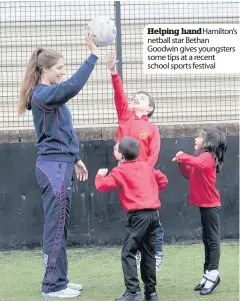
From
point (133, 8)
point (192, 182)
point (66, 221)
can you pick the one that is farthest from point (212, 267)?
point (133, 8)

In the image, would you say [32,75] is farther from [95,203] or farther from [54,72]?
[95,203]

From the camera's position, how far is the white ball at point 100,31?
21.5 feet

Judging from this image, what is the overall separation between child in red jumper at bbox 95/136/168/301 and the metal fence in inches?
109

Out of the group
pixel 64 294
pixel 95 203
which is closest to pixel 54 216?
pixel 64 294

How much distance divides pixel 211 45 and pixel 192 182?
8.38ft

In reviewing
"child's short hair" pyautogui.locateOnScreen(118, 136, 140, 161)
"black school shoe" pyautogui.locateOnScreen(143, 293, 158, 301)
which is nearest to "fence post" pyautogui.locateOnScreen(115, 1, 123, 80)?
"child's short hair" pyautogui.locateOnScreen(118, 136, 140, 161)

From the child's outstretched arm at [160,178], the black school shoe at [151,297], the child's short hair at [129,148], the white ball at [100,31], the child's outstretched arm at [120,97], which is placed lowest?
the black school shoe at [151,297]

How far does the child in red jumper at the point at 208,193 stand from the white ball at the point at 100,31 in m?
1.02

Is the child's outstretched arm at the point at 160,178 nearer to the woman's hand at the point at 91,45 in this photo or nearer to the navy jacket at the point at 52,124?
the navy jacket at the point at 52,124

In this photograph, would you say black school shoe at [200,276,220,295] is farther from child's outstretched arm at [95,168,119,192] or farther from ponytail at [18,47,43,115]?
ponytail at [18,47,43,115]

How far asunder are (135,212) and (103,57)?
3.25 metres

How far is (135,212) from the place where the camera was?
5957mm

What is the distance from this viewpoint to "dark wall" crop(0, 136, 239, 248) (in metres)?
8.35

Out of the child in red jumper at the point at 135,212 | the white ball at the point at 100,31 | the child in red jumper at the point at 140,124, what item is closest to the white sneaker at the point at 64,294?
the child in red jumper at the point at 135,212
